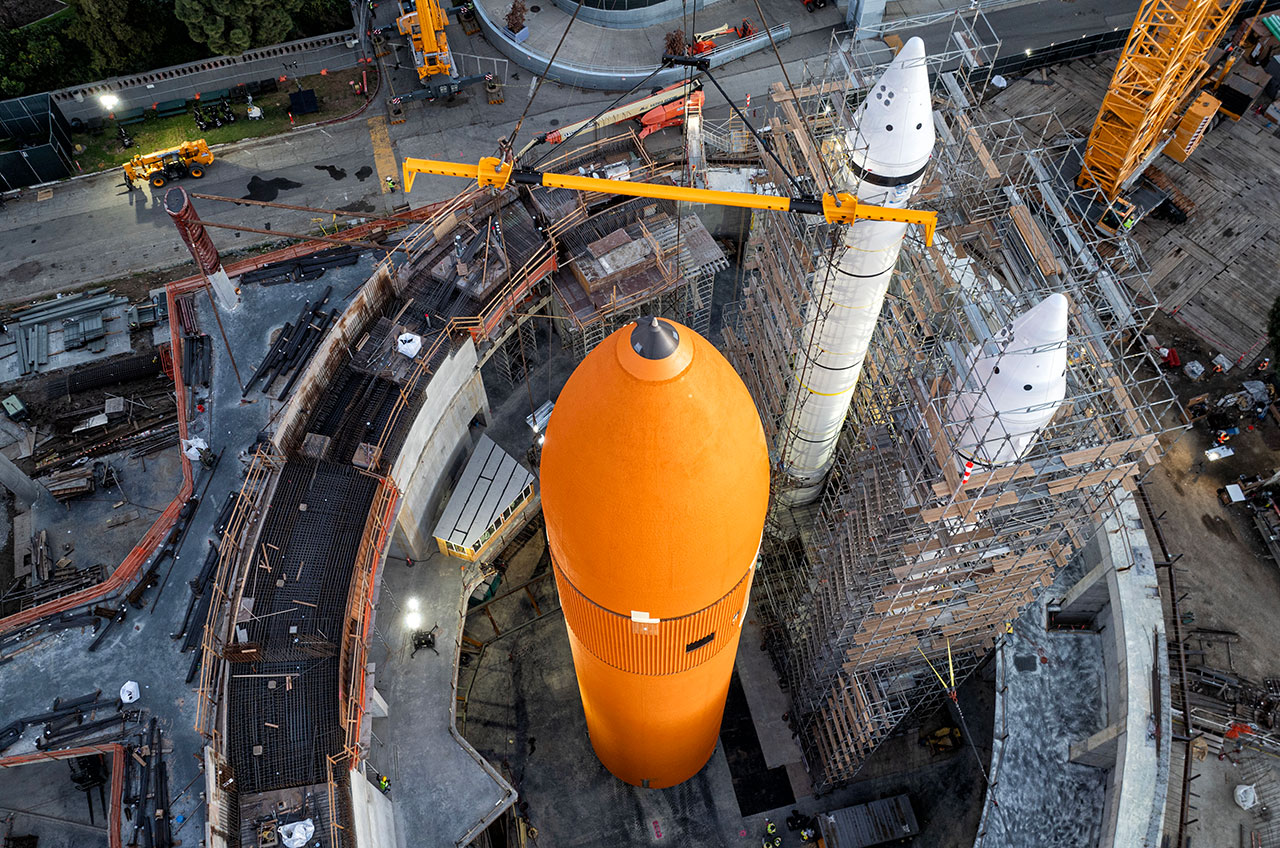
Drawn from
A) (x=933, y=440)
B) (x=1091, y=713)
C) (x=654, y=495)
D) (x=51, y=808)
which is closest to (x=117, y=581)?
(x=51, y=808)

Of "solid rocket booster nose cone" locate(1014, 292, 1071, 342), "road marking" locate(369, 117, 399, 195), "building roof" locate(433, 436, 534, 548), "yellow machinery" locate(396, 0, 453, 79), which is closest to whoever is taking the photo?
"solid rocket booster nose cone" locate(1014, 292, 1071, 342)

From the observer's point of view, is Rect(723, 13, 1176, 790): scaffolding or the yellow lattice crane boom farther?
the yellow lattice crane boom

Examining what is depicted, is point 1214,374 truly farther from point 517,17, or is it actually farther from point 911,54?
point 517,17

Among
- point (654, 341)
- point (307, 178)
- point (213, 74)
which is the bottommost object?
point (654, 341)

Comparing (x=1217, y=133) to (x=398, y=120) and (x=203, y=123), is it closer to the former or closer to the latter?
(x=398, y=120)

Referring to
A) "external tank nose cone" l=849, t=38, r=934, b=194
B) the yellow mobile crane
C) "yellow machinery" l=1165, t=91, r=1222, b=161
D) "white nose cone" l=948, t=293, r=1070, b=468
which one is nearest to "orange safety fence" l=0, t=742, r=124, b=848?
"white nose cone" l=948, t=293, r=1070, b=468

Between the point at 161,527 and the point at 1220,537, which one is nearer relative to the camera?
the point at 161,527

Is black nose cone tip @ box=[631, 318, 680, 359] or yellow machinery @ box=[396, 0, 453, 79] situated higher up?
yellow machinery @ box=[396, 0, 453, 79]

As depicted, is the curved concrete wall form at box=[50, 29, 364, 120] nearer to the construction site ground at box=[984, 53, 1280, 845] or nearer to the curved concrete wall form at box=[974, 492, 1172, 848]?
the construction site ground at box=[984, 53, 1280, 845]
